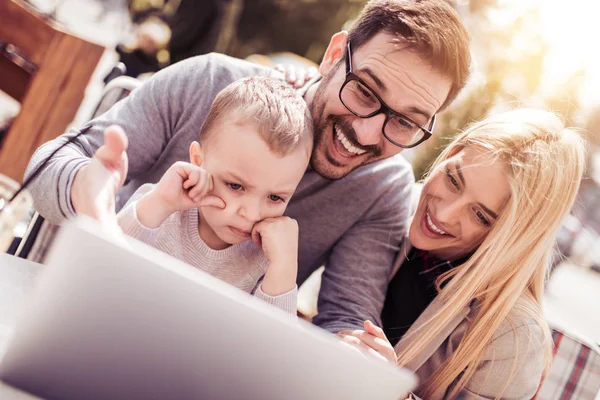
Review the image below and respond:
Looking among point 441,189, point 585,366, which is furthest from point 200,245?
point 585,366

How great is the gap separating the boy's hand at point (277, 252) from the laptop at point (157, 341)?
519 mm

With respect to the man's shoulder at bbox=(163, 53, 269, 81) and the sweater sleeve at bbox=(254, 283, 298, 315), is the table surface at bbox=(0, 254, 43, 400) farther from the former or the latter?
the man's shoulder at bbox=(163, 53, 269, 81)

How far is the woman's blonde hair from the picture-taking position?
141cm

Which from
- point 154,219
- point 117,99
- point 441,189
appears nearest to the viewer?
point 154,219

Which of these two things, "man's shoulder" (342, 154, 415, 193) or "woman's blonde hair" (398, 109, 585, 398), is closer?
"woman's blonde hair" (398, 109, 585, 398)

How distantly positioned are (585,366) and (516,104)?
87 centimetres

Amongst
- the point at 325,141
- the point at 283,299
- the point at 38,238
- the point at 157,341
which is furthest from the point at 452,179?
the point at 38,238

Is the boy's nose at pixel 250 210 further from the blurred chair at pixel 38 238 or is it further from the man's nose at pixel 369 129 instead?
the blurred chair at pixel 38 238

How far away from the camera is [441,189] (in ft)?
4.98

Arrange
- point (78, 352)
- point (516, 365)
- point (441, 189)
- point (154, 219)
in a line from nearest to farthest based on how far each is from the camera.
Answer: point (78, 352), point (154, 219), point (516, 365), point (441, 189)

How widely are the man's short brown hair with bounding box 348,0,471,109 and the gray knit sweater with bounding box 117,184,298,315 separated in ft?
2.36

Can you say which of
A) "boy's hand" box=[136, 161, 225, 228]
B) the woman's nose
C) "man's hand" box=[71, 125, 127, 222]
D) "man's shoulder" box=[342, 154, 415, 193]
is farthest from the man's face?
"man's hand" box=[71, 125, 127, 222]

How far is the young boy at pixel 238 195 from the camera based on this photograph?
3.62 feet

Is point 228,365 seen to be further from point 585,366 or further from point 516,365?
point 585,366
